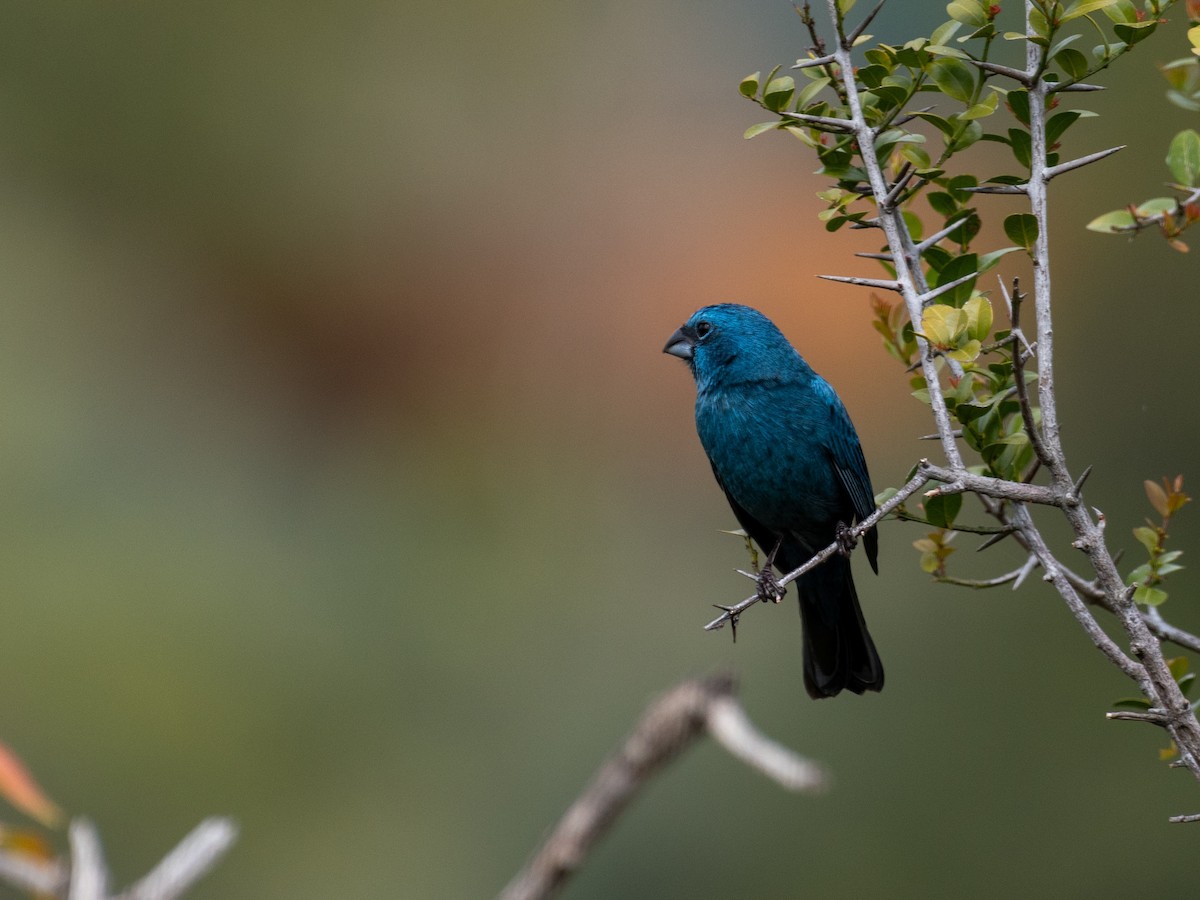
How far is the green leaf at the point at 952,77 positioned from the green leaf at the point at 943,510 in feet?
2.31

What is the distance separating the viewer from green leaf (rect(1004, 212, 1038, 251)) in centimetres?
213

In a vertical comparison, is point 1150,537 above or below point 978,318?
below

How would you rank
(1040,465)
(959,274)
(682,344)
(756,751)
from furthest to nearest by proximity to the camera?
(682,344)
(959,274)
(1040,465)
(756,751)

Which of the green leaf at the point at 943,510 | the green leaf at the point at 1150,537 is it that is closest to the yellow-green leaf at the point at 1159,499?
the green leaf at the point at 1150,537

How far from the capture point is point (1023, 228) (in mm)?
2154

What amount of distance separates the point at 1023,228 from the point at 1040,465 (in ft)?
1.30

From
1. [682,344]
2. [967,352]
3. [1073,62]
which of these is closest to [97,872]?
[967,352]

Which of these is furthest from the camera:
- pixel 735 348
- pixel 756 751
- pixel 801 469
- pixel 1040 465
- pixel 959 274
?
pixel 735 348

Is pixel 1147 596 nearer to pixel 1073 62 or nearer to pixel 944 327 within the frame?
pixel 944 327

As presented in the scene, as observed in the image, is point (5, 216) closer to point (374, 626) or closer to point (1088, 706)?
point (374, 626)

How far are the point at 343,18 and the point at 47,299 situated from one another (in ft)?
9.00

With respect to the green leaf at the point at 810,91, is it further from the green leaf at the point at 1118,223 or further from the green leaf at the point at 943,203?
the green leaf at the point at 1118,223

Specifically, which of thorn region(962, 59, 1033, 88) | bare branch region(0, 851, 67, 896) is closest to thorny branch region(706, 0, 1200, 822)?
thorn region(962, 59, 1033, 88)

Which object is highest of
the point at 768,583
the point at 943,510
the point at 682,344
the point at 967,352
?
the point at 967,352
